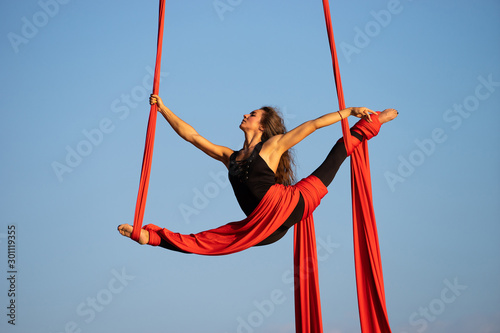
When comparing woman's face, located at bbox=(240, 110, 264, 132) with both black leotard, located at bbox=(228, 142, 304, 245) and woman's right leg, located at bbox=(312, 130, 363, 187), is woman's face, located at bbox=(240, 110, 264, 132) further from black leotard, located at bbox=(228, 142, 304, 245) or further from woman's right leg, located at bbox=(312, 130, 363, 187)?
woman's right leg, located at bbox=(312, 130, 363, 187)

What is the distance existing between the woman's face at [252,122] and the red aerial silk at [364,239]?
79 centimetres

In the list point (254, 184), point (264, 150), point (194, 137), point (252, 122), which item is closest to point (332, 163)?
point (264, 150)

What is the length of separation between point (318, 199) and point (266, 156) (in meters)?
0.58

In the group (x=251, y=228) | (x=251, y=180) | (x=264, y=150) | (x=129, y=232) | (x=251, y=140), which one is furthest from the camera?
(x=251, y=140)

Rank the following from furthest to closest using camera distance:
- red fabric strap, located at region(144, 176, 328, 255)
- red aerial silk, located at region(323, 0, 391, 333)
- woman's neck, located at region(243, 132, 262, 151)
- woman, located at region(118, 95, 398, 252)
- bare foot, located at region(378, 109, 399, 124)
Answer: woman's neck, located at region(243, 132, 262, 151), bare foot, located at region(378, 109, 399, 124), woman, located at region(118, 95, 398, 252), red aerial silk, located at region(323, 0, 391, 333), red fabric strap, located at region(144, 176, 328, 255)

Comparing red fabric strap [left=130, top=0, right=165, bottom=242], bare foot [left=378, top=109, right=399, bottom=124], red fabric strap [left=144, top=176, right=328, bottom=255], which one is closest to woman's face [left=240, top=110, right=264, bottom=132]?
red fabric strap [left=144, top=176, right=328, bottom=255]

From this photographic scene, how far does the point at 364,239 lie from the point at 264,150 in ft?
3.77

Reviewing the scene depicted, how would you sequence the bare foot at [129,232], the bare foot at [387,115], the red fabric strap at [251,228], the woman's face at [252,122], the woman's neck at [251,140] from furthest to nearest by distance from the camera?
the woman's face at [252,122] → the woman's neck at [251,140] → the bare foot at [387,115] → the red fabric strap at [251,228] → the bare foot at [129,232]

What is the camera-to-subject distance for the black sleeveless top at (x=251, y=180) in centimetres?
526

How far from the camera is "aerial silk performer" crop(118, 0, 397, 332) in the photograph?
5102mm

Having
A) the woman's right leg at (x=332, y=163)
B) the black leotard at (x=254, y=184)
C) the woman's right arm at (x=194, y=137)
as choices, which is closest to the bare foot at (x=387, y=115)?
the woman's right leg at (x=332, y=163)

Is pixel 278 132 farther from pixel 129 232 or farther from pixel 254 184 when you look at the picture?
pixel 129 232

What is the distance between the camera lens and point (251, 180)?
5270 mm

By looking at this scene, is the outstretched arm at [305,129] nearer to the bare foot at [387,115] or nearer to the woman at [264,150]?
the woman at [264,150]
